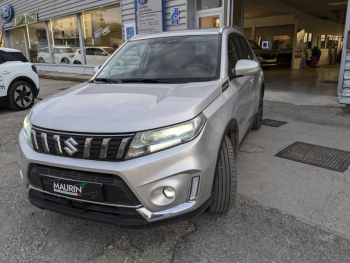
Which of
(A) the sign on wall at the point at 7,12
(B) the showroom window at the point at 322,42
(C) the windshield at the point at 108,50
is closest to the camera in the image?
(C) the windshield at the point at 108,50

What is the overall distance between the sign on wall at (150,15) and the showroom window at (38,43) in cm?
939

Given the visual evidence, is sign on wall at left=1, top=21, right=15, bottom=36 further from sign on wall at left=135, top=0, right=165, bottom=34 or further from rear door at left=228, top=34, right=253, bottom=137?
rear door at left=228, top=34, right=253, bottom=137

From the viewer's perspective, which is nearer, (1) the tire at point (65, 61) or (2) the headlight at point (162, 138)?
(2) the headlight at point (162, 138)

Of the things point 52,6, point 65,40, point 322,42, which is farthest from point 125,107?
point 322,42

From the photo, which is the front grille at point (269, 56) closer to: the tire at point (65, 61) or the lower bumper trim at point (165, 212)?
the tire at point (65, 61)

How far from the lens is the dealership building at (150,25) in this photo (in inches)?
367

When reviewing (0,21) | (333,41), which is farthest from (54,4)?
(333,41)

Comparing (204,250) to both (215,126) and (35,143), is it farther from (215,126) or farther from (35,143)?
(35,143)

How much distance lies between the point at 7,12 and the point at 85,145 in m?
21.9

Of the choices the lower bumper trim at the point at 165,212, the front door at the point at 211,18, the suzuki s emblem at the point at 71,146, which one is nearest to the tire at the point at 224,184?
the lower bumper trim at the point at 165,212

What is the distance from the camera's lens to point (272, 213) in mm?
2650

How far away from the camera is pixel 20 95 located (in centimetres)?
715

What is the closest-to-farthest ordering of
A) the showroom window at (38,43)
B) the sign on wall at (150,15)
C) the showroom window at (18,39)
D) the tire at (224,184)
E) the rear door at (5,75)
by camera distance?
1. the tire at (224,184)
2. the rear door at (5,75)
3. the sign on wall at (150,15)
4. the showroom window at (38,43)
5. the showroom window at (18,39)

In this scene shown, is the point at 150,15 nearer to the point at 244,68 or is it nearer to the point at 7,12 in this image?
the point at 244,68
